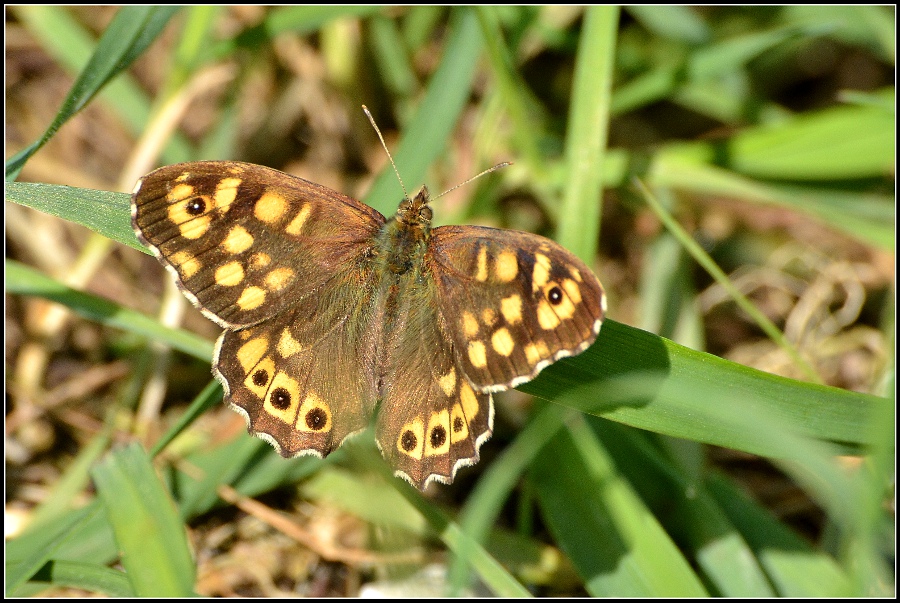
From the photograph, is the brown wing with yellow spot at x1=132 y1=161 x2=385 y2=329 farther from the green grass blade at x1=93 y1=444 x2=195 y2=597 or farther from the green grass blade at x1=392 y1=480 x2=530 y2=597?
the green grass blade at x1=392 y1=480 x2=530 y2=597

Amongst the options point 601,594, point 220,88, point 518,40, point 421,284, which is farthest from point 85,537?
point 518,40

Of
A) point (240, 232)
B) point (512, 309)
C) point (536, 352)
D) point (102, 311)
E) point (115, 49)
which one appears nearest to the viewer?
point (536, 352)

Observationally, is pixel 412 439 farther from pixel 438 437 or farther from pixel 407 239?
pixel 407 239

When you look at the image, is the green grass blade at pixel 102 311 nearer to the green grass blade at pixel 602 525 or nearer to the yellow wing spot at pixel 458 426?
the yellow wing spot at pixel 458 426

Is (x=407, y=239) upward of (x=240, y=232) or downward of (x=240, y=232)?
upward

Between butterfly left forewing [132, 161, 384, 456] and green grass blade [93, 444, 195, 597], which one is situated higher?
butterfly left forewing [132, 161, 384, 456]

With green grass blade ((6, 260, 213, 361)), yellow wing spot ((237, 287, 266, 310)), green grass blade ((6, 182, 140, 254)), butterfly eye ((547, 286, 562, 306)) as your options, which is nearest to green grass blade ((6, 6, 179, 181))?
green grass blade ((6, 182, 140, 254))

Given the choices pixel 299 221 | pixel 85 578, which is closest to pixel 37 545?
pixel 85 578
